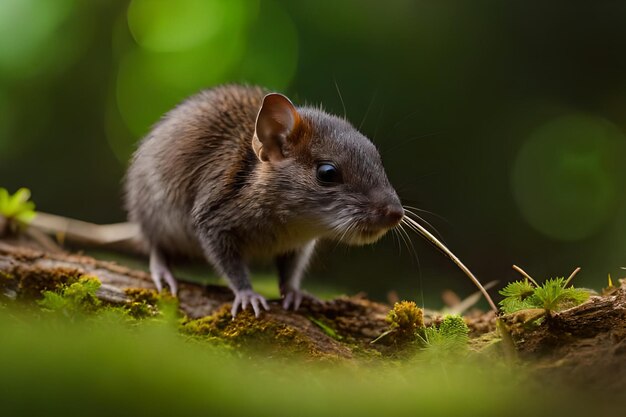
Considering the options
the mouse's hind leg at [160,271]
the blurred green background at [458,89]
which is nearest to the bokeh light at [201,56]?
the blurred green background at [458,89]

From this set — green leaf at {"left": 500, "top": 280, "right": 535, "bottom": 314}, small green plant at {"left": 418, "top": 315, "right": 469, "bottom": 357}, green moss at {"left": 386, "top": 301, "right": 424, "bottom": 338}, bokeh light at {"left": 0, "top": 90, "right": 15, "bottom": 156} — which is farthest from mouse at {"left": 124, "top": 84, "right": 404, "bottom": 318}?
bokeh light at {"left": 0, "top": 90, "right": 15, "bottom": 156}

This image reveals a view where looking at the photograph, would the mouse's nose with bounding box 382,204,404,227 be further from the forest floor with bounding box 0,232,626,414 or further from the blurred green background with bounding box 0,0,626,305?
the blurred green background with bounding box 0,0,626,305

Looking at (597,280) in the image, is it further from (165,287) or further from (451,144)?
(165,287)

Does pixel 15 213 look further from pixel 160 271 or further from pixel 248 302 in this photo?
pixel 248 302

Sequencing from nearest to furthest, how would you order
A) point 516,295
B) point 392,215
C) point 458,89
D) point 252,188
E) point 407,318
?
point 516,295 < point 407,318 < point 392,215 < point 252,188 < point 458,89

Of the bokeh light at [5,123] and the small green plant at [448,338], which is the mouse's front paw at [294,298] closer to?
the small green plant at [448,338]

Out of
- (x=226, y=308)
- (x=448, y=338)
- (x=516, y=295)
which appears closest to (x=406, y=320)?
(x=448, y=338)
